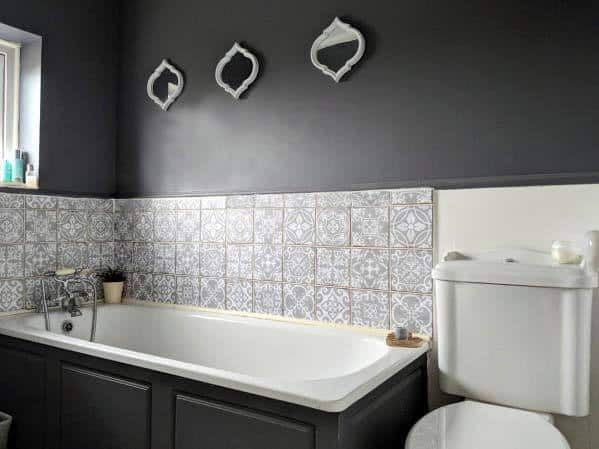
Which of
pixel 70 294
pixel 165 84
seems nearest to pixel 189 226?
pixel 70 294

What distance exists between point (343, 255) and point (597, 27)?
136 centimetres

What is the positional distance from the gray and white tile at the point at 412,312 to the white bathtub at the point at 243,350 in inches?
4.9

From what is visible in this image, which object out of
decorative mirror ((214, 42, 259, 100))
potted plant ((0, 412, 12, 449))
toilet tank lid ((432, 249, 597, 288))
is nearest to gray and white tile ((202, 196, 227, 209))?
decorative mirror ((214, 42, 259, 100))

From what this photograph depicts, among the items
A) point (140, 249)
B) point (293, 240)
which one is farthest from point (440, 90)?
point (140, 249)

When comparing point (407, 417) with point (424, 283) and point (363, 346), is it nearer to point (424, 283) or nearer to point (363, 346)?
point (363, 346)

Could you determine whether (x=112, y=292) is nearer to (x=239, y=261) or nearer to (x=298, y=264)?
(x=239, y=261)

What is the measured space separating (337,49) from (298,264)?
3.52ft

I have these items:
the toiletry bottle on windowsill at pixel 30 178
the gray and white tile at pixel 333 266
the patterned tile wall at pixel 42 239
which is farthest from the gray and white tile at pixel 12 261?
the gray and white tile at pixel 333 266

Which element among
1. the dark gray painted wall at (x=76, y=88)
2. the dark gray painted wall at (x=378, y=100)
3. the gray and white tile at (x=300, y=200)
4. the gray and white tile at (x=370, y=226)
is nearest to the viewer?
the dark gray painted wall at (x=378, y=100)

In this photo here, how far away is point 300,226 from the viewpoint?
2396mm

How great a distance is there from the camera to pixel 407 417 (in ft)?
5.98

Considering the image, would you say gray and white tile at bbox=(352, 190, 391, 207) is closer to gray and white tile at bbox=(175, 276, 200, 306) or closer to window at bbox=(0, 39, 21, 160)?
gray and white tile at bbox=(175, 276, 200, 306)

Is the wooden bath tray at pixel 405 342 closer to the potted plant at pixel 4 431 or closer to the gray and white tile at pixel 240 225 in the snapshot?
the gray and white tile at pixel 240 225

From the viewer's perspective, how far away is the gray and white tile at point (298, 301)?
2.37 metres
